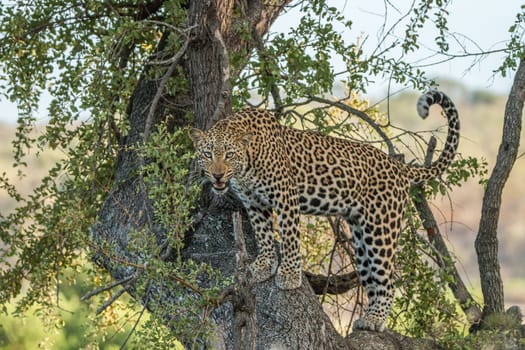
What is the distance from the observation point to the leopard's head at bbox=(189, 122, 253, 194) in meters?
7.41

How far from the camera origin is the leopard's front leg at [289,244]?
7.93 m

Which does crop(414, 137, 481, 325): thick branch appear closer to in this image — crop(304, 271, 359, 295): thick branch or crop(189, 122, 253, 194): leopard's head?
crop(304, 271, 359, 295): thick branch

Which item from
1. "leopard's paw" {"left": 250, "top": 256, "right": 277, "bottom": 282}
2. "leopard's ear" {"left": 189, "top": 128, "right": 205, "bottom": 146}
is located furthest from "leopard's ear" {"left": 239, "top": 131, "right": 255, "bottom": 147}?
"leopard's paw" {"left": 250, "top": 256, "right": 277, "bottom": 282}

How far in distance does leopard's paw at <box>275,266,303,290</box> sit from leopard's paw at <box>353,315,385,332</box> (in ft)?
3.28

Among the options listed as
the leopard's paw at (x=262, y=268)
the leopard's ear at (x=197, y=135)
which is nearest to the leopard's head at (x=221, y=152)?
the leopard's ear at (x=197, y=135)

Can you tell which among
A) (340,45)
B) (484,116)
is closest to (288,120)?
(340,45)

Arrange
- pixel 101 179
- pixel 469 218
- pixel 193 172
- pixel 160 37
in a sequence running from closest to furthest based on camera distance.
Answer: pixel 193 172, pixel 101 179, pixel 160 37, pixel 469 218

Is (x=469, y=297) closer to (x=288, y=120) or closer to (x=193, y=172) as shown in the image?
(x=288, y=120)

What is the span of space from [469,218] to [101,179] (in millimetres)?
42445

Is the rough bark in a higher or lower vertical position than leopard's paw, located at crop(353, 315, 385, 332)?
higher

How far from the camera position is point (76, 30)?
10.3m

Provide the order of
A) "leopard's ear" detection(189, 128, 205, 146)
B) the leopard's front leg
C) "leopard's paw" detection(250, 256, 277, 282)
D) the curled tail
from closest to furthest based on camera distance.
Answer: "leopard's ear" detection(189, 128, 205, 146) < the leopard's front leg < "leopard's paw" detection(250, 256, 277, 282) < the curled tail

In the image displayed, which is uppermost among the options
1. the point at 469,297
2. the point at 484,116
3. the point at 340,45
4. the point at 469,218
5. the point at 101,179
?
the point at 484,116

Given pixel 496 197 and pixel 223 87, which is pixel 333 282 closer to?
pixel 496 197
